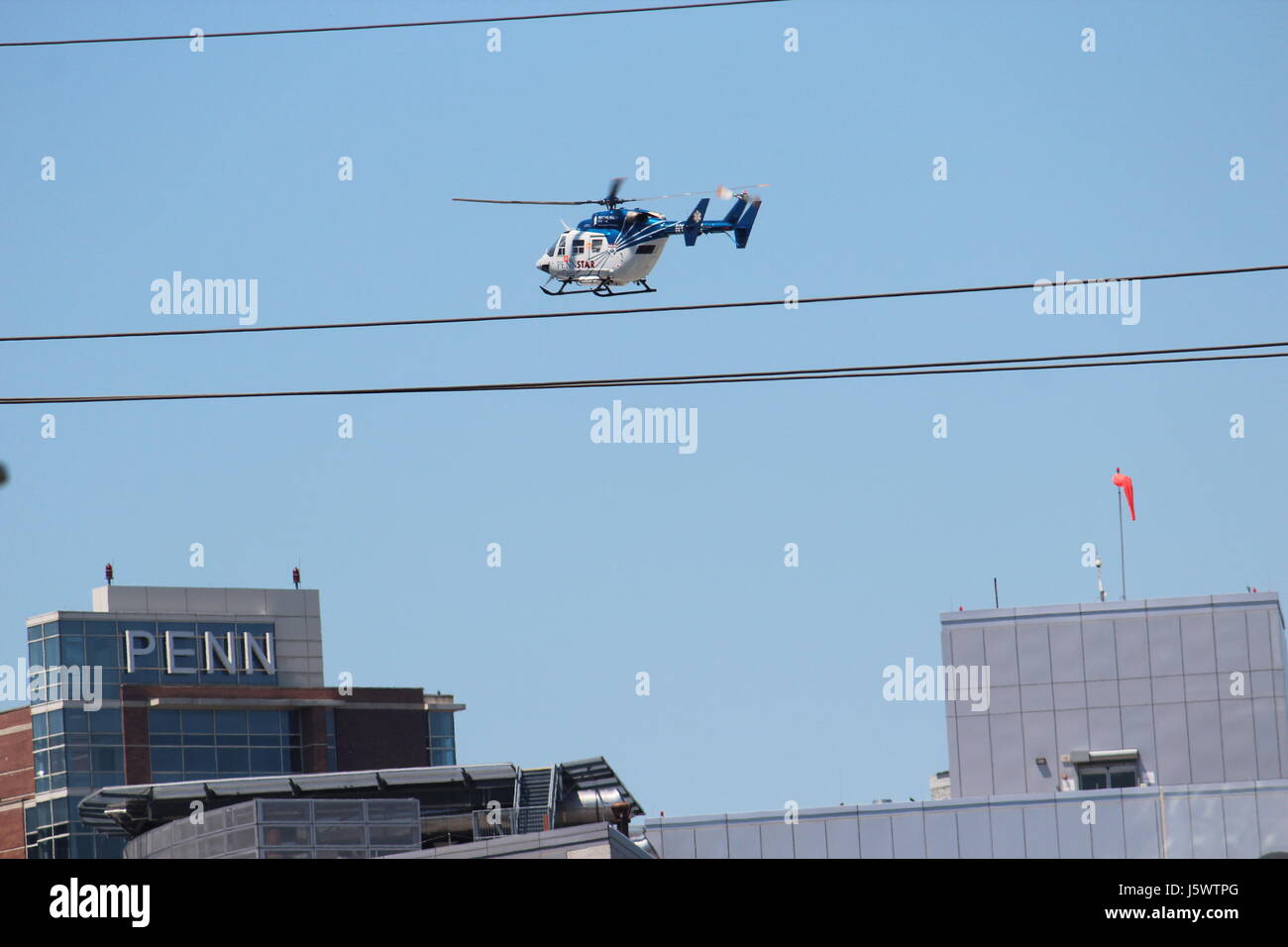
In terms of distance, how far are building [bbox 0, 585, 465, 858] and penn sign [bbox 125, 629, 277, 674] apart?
0.07 m

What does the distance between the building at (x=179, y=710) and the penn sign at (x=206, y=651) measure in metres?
0.07

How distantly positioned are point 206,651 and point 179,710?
460cm

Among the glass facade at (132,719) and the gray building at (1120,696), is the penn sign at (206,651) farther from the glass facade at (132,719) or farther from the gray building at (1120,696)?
the gray building at (1120,696)

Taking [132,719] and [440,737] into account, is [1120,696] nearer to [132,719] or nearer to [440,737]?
[132,719]

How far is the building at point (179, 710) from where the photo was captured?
8706 centimetres

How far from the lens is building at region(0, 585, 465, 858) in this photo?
A: 8706 cm

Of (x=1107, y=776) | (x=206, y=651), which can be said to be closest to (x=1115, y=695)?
(x=1107, y=776)

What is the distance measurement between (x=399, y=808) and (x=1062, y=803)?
15368mm

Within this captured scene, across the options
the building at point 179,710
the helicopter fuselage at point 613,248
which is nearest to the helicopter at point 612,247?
the helicopter fuselage at point 613,248

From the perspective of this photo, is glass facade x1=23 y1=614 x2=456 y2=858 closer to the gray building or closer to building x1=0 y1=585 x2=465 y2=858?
building x1=0 y1=585 x2=465 y2=858

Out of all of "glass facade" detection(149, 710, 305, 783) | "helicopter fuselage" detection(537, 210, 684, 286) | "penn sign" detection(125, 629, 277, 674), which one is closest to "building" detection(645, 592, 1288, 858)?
"helicopter fuselage" detection(537, 210, 684, 286)

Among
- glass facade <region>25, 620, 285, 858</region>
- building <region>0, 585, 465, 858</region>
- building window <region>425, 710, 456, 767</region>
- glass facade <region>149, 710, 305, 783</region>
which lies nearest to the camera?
glass facade <region>25, 620, 285, 858</region>

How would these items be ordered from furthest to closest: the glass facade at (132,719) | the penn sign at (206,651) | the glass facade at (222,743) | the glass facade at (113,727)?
the penn sign at (206,651) → the glass facade at (222,743) → the glass facade at (132,719) → the glass facade at (113,727)
